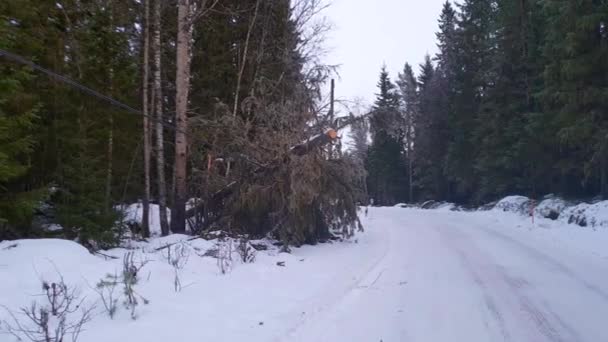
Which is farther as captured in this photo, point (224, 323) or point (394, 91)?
point (394, 91)

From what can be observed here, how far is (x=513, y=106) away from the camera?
2430cm

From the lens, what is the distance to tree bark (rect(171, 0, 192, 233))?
10867 mm

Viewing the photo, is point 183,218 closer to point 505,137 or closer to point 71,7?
point 71,7

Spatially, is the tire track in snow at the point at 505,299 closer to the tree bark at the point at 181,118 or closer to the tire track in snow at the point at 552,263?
the tire track in snow at the point at 552,263

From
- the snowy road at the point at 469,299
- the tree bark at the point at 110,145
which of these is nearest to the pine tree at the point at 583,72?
the snowy road at the point at 469,299

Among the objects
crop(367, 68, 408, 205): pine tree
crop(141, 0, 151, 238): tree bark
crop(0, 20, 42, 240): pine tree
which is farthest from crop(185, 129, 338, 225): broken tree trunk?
crop(367, 68, 408, 205): pine tree

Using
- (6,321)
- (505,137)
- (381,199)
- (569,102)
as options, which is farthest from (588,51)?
(381,199)

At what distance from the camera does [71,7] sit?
10719 millimetres

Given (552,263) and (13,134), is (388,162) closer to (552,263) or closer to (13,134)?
(552,263)

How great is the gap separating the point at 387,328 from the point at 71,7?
419 inches

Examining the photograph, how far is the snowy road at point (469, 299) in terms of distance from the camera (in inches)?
184

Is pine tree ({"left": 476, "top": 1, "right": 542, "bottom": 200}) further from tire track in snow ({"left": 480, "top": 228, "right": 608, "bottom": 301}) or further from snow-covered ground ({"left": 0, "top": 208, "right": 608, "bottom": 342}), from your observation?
snow-covered ground ({"left": 0, "top": 208, "right": 608, "bottom": 342})

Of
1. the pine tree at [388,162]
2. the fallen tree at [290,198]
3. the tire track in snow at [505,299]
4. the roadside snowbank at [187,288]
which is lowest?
the tire track in snow at [505,299]

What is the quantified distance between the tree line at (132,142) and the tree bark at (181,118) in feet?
0.09
